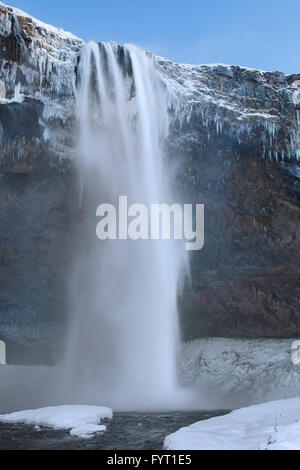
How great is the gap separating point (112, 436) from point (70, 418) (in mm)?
2074

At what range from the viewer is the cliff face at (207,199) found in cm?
1920

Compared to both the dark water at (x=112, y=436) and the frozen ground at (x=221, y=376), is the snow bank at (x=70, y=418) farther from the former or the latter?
the frozen ground at (x=221, y=376)

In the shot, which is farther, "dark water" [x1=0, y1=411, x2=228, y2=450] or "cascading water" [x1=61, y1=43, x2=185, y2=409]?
"cascading water" [x1=61, y1=43, x2=185, y2=409]

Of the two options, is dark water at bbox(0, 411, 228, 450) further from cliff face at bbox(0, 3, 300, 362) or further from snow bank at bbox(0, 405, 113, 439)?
cliff face at bbox(0, 3, 300, 362)

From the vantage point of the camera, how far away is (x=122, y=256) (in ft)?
68.1

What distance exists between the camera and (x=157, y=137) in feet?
64.7

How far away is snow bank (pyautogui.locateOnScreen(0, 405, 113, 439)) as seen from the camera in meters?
9.93

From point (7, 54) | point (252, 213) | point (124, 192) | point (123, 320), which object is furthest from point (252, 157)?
point (7, 54)

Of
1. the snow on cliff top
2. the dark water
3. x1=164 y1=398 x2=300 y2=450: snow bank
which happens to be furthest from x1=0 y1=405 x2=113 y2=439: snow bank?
the snow on cliff top

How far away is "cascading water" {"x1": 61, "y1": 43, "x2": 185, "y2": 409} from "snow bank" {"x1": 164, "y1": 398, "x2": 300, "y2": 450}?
23.0 feet

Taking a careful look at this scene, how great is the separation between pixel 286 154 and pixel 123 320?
1148 cm

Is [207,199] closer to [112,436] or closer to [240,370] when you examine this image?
[240,370]

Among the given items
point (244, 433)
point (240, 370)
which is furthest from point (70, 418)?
point (240, 370)
